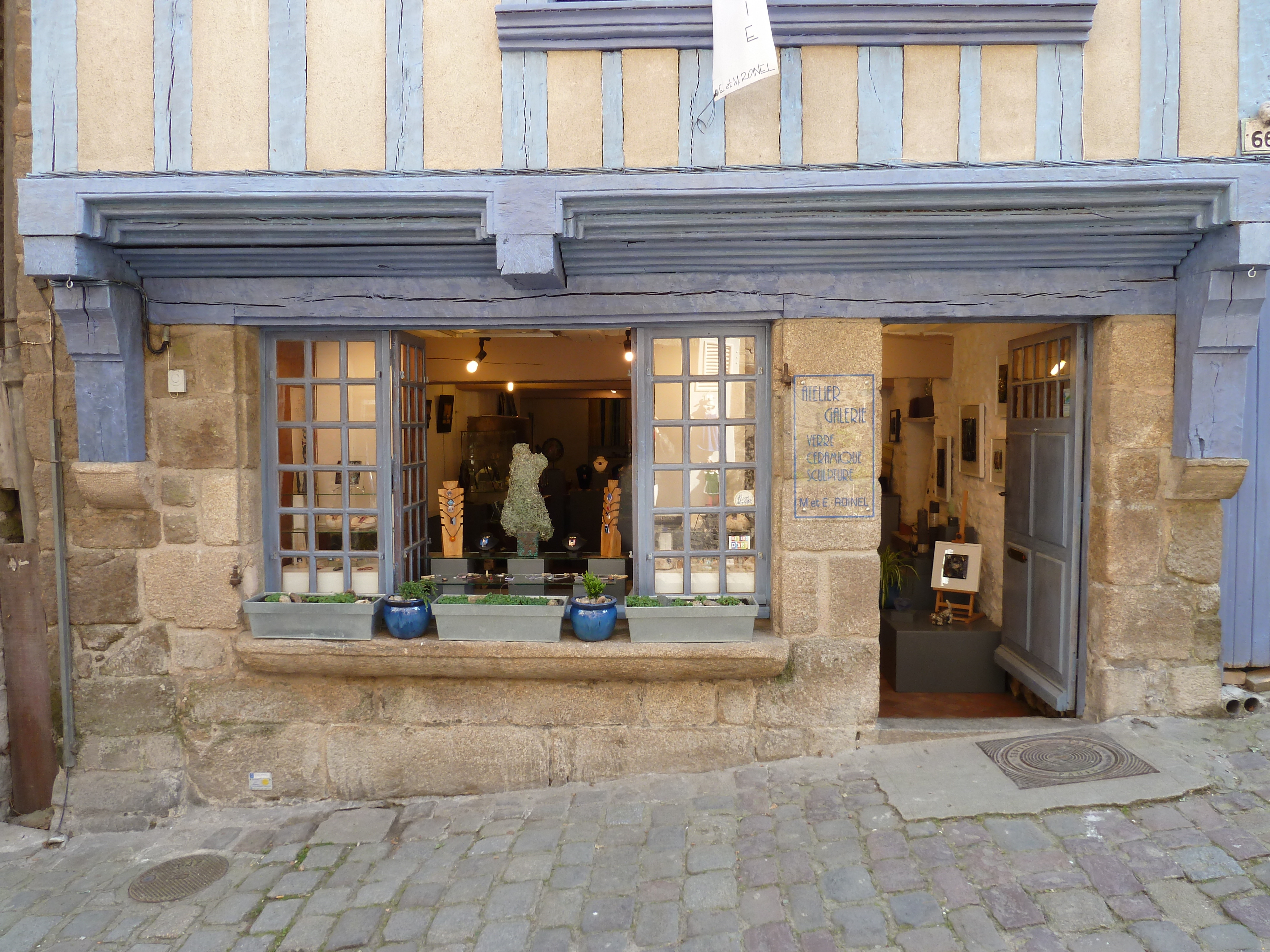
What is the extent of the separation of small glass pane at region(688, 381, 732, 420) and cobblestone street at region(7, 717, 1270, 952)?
76.7 inches

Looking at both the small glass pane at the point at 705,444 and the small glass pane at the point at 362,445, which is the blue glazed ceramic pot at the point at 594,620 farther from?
the small glass pane at the point at 362,445

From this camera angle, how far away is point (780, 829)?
3.81 m

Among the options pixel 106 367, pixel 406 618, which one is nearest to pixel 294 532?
pixel 406 618

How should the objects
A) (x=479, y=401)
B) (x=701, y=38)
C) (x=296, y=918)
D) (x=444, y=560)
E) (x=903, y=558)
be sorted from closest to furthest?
1. (x=296, y=918)
2. (x=701, y=38)
3. (x=444, y=560)
4. (x=903, y=558)
5. (x=479, y=401)

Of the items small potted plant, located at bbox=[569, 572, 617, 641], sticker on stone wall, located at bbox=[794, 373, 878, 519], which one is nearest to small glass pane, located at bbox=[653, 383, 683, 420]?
sticker on stone wall, located at bbox=[794, 373, 878, 519]

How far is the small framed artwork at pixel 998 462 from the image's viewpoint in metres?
6.10

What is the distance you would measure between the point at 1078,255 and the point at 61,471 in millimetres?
5573

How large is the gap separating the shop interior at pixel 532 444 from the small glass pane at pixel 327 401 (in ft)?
2.23

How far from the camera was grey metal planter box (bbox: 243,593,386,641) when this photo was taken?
14.6 feet

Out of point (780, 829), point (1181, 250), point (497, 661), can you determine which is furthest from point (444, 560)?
point (1181, 250)

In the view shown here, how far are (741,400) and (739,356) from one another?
9.8 inches

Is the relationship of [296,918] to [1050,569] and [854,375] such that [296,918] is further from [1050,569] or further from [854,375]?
[1050,569]

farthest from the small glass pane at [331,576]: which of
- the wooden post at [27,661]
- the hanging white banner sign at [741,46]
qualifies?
the hanging white banner sign at [741,46]

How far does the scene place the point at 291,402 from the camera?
4.78m
